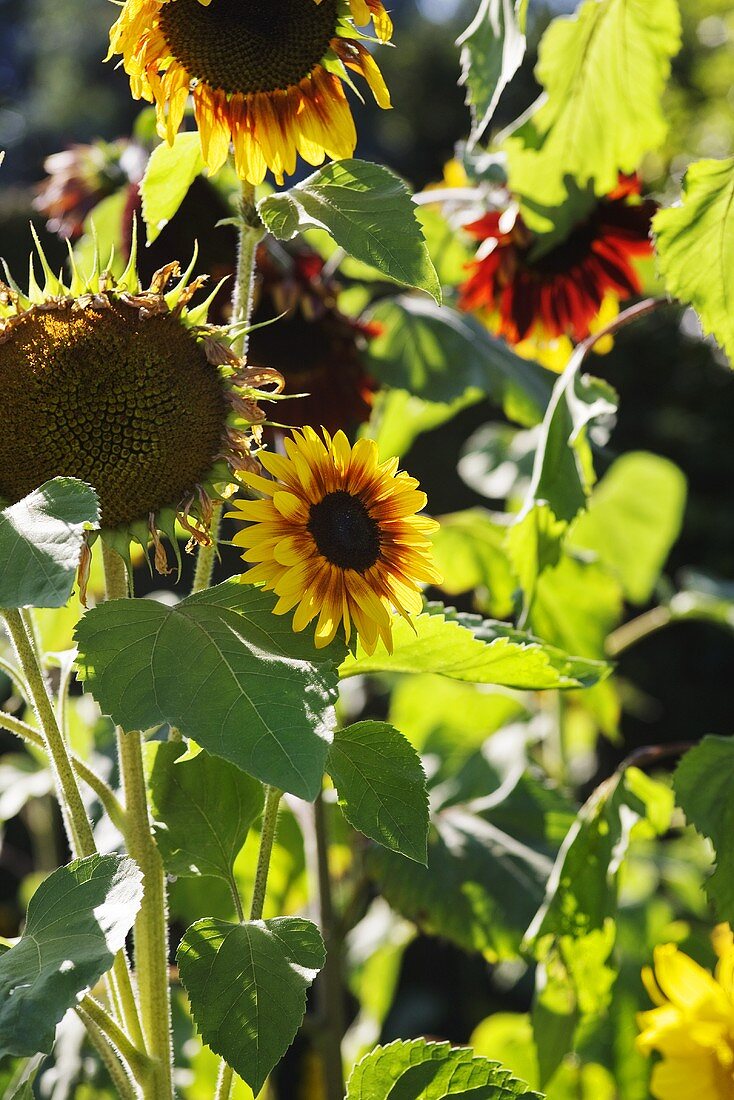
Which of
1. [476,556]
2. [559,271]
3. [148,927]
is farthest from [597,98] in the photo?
[148,927]

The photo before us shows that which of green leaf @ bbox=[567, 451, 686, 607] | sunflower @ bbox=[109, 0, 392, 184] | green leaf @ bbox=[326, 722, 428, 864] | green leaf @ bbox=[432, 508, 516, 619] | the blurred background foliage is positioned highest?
sunflower @ bbox=[109, 0, 392, 184]

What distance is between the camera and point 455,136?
6.25 meters

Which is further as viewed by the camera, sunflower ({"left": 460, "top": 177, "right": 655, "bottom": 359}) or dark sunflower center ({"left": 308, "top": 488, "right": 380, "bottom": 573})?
sunflower ({"left": 460, "top": 177, "right": 655, "bottom": 359})

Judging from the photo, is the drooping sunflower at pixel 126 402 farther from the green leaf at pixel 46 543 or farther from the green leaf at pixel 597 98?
the green leaf at pixel 597 98

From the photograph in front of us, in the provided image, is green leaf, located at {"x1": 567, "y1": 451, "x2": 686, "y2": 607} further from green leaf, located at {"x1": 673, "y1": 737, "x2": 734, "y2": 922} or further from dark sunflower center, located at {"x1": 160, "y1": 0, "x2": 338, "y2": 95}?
dark sunflower center, located at {"x1": 160, "y1": 0, "x2": 338, "y2": 95}

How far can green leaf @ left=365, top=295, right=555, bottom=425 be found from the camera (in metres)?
0.78

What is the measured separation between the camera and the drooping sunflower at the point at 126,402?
15.2 inches

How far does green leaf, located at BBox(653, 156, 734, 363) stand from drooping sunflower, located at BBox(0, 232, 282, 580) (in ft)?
0.77

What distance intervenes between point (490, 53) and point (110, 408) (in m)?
→ 0.28

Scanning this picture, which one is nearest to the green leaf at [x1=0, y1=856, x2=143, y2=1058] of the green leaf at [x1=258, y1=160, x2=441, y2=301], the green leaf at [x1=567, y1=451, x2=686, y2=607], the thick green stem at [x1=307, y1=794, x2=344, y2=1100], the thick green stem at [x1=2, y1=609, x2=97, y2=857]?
the thick green stem at [x1=2, y1=609, x2=97, y2=857]

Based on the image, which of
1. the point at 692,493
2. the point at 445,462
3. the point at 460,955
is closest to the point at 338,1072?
the point at 460,955

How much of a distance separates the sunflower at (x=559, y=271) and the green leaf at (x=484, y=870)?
302 mm

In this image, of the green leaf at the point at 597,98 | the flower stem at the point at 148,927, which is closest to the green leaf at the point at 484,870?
the flower stem at the point at 148,927

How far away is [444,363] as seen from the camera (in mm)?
792
